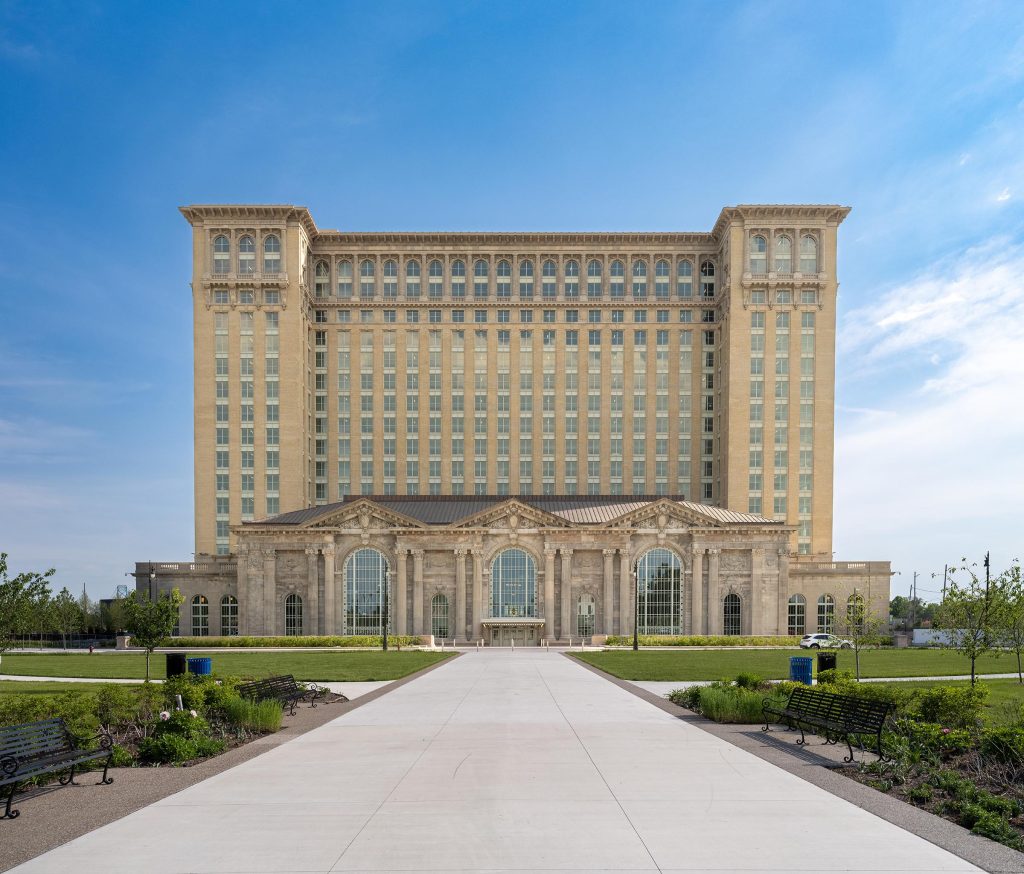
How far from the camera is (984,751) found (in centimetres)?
1518

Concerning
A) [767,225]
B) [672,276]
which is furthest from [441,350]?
[767,225]

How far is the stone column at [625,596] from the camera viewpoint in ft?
253

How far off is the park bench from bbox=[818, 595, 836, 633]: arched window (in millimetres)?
68249

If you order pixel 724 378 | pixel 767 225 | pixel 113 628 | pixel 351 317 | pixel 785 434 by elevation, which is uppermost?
pixel 767 225

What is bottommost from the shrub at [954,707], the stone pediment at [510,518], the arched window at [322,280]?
the shrub at [954,707]

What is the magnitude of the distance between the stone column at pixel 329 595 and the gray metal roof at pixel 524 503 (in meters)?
3.66

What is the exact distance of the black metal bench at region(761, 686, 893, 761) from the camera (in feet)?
56.4

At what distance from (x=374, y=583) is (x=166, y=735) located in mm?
62346

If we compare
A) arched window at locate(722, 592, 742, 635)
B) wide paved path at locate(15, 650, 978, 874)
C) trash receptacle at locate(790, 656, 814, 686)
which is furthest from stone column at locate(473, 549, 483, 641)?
wide paved path at locate(15, 650, 978, 874)

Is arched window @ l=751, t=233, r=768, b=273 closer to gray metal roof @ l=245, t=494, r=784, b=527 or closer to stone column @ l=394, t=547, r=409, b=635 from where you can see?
gray metal roof @ l=245, t=494, r=784, b=527

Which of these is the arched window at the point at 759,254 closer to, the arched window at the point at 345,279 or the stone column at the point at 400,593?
the arched window at the point at 345,279

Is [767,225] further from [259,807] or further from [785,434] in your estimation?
[259,807]

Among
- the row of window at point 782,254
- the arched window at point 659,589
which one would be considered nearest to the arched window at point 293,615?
the arched window at point 659,589

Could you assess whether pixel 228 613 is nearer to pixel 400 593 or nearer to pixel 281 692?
pixel 400 593
